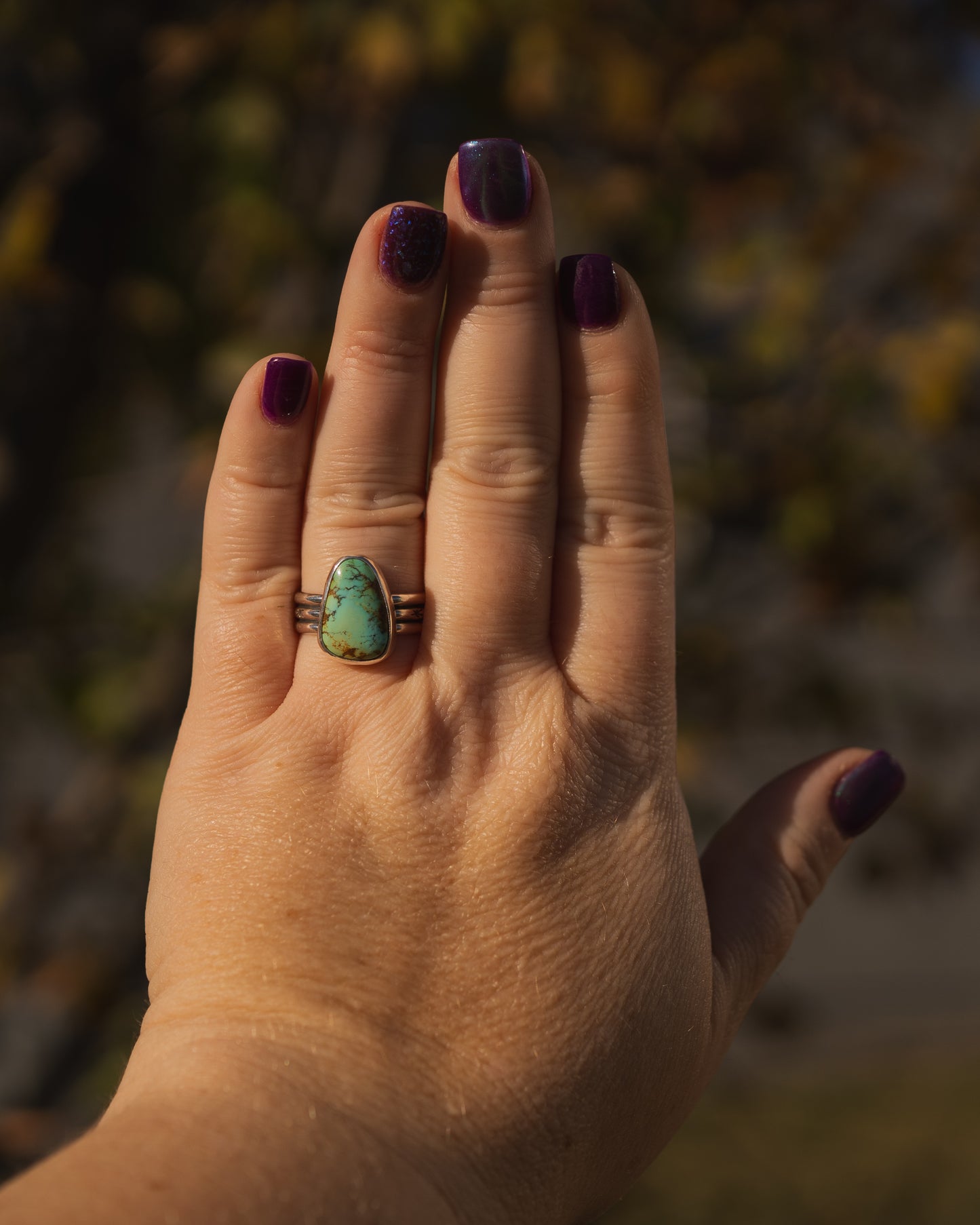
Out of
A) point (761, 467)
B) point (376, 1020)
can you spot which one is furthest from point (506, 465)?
point (761, 467)

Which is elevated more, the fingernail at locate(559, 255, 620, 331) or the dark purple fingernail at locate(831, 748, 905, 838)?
the fingernail at locate(559, 255, 620, 331)

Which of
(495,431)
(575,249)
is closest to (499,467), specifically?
(495,431)

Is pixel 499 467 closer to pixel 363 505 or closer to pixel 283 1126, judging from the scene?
pixel 363 505

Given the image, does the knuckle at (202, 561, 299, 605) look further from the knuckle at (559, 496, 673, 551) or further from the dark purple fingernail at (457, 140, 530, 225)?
the dark purple fingernail at (457, 140, 530, 225)

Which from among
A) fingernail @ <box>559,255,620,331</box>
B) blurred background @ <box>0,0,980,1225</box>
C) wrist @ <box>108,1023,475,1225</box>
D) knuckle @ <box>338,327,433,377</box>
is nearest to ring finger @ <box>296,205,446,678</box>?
knuckle @ <box>338,327,433,377</box>

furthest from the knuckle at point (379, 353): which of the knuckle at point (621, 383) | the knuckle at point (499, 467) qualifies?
the knuckle at point (621, 383)
